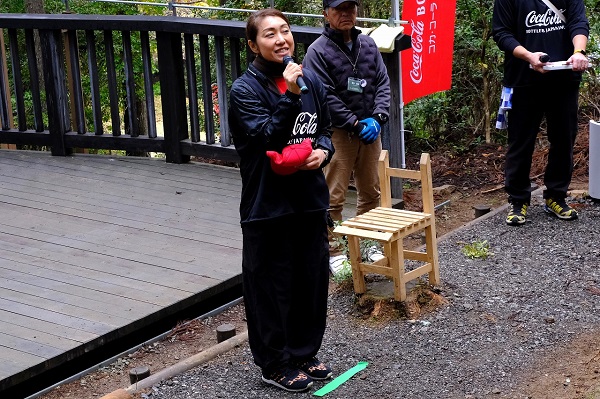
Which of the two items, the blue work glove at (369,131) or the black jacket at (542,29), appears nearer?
the blue work glove at (369,131)

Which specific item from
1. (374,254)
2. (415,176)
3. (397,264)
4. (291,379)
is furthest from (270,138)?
(374,254)

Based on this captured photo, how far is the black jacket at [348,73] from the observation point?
5.76m

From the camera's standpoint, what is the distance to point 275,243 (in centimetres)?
425

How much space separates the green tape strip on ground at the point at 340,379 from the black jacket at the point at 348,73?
5.66 ft

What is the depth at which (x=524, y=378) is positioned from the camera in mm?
4328

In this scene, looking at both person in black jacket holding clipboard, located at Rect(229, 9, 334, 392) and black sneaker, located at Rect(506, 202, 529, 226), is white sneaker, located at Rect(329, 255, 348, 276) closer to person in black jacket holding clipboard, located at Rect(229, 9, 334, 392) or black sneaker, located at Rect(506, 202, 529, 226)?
person in black jacket holding clipboard, located at Rect(229, 9, 334, 392)

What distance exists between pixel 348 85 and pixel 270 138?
189cm

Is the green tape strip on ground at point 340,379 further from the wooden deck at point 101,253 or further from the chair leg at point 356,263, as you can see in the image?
the wooden deck at point 101,253

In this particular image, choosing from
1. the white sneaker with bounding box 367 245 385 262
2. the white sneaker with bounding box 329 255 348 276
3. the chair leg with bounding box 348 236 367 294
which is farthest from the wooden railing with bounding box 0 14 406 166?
the chair leg with bounding box 348 236 367 294

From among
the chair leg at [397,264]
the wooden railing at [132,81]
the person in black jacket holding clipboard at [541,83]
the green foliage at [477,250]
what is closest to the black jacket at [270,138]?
the chair leg at [397,264]

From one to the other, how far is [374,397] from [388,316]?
90cm

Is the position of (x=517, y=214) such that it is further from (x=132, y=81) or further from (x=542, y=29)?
(x=132, y=81)

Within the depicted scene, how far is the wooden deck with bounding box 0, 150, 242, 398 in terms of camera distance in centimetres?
492

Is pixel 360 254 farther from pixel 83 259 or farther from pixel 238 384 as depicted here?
pixel 83 259
